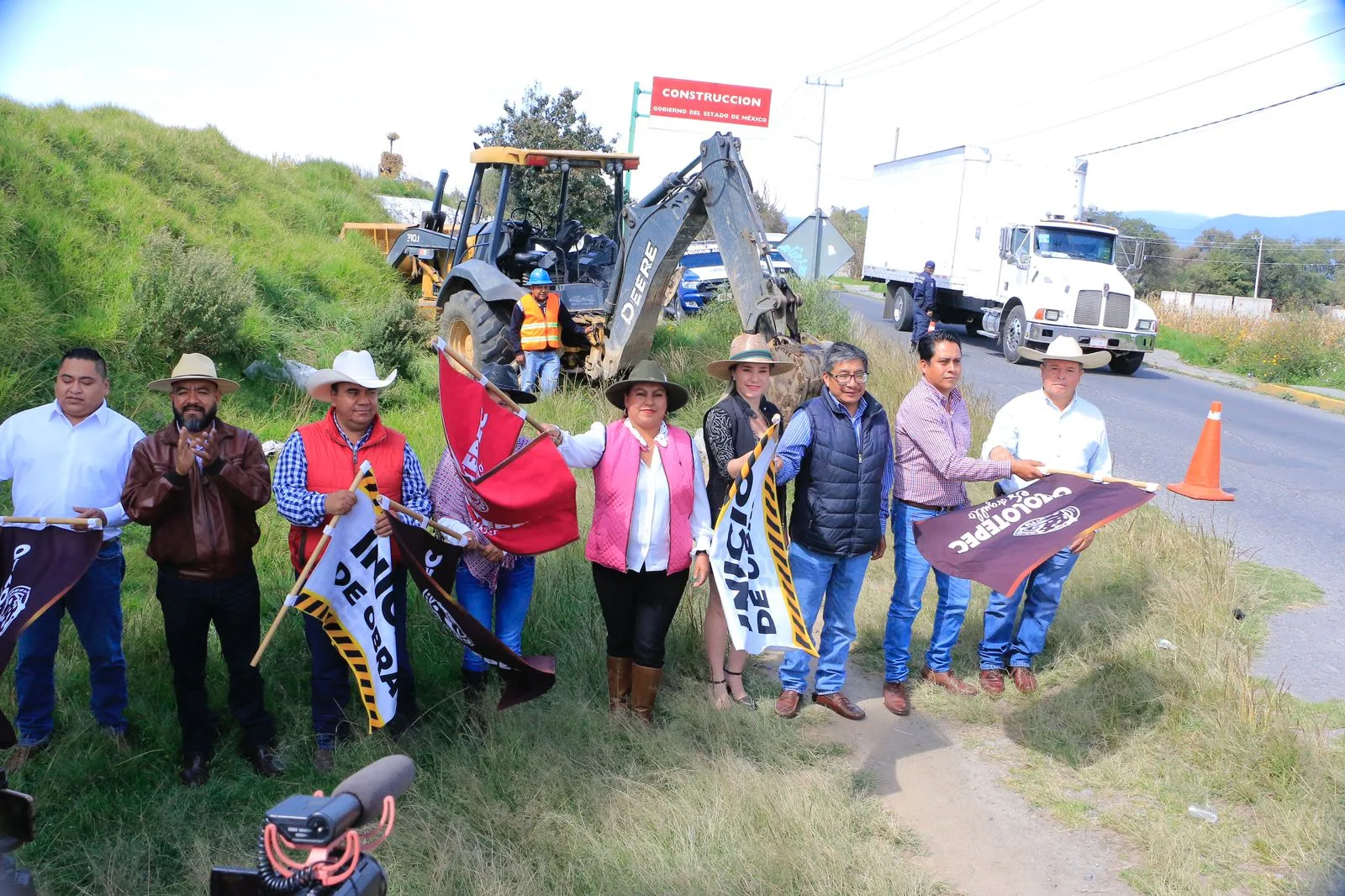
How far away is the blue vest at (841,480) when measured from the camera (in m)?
5.11

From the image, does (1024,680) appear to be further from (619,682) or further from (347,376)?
(347,376)

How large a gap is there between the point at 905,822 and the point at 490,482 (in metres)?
2.46

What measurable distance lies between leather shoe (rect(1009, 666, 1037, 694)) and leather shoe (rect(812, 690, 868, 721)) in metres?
0.94

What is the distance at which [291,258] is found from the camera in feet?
43.0

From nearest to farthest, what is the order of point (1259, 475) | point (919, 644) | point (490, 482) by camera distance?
point (490, 482), point (919, 644), point (1259, 475)

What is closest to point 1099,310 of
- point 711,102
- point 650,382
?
point 650,382

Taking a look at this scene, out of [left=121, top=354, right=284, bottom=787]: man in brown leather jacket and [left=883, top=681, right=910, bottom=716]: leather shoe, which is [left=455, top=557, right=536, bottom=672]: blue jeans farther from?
[left=883, top=681, right=910, bottom=716]: leather shoe

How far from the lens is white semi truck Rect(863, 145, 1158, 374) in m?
18.4

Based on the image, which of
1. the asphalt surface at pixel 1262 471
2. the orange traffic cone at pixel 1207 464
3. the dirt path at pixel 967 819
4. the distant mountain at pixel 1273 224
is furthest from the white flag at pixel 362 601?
the distant mountain at pixel 1273 224

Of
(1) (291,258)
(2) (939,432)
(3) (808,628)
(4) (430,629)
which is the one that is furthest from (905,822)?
(1) (291,258)

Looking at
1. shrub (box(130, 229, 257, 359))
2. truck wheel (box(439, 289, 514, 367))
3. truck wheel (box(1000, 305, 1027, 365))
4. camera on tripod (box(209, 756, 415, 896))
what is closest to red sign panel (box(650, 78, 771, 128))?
→ truck wheel (box(1000, 305, 1027, 365))

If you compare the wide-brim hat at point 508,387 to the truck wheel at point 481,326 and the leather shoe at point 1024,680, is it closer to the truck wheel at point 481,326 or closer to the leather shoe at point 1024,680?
the truck wheel at point 481,326

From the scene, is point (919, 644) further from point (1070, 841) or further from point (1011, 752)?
point (1070, 841)

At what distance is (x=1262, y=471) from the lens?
10891 mm
